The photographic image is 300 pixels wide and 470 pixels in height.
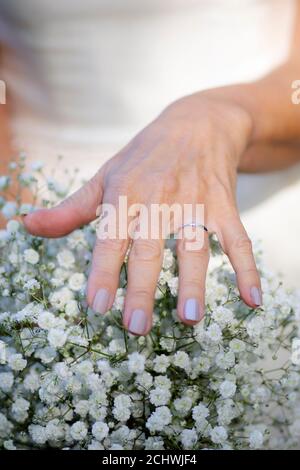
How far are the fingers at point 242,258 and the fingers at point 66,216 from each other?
0.50 feet

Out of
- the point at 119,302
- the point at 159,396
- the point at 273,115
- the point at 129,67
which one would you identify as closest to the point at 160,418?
the point at 159,396

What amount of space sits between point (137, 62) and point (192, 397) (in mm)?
737

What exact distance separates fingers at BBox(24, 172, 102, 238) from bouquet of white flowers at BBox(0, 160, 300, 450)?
3 cm

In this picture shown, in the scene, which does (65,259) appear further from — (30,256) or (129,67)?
(129,67)

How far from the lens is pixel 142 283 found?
0.63 metres

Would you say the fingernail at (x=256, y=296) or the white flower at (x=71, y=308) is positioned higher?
the fingernail at (x=256, y=296)

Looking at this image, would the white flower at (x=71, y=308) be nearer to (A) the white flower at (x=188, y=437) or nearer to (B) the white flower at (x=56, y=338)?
(B) the white flower at (x=56, y=338)

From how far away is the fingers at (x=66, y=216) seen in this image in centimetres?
72

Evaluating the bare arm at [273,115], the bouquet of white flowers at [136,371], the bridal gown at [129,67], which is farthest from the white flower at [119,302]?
the bridal gown at [129,67]

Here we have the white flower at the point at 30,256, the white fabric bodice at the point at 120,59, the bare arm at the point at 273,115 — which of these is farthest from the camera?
the white fabric bodice at the point at 120,59

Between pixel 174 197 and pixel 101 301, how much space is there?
0.18m

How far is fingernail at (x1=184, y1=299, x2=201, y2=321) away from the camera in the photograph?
1.99ft

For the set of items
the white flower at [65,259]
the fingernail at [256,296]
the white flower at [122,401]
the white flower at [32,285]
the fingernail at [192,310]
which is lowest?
the white flower at [122,401]

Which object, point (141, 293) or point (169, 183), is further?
point (169, 183)
